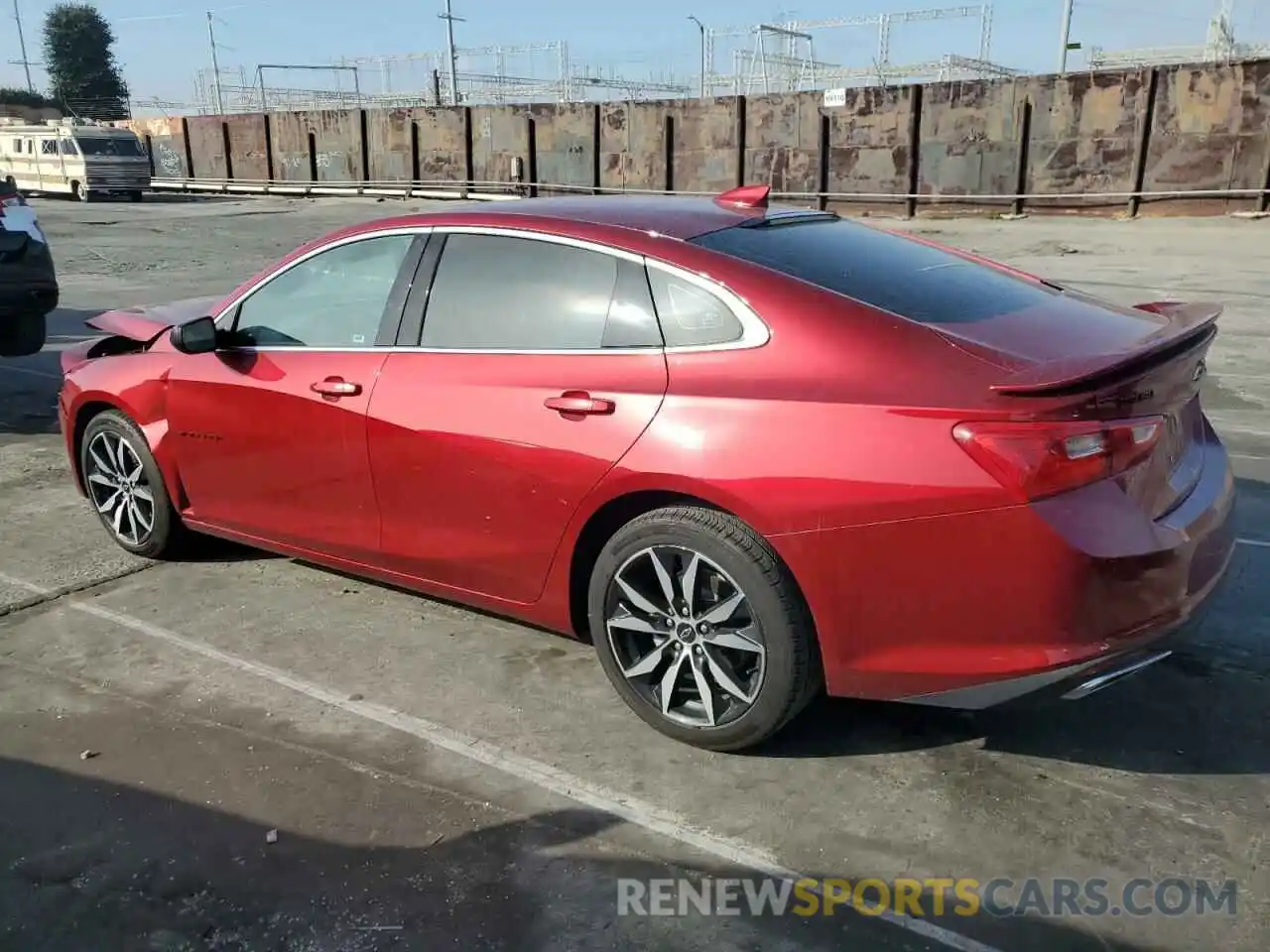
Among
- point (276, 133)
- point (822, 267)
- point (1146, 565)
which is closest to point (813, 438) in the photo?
point (822, 267)

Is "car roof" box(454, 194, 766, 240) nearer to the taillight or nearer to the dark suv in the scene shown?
the taillight

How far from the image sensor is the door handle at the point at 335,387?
157 inches

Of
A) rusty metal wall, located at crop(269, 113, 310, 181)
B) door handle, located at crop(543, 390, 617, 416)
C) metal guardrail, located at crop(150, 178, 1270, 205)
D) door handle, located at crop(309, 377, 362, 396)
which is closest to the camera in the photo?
door handle, located at crop(543, 390, 617, 416)

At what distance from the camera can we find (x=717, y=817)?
302 cm

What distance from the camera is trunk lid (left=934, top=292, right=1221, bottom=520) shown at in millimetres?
2773

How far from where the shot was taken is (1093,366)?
2.84m

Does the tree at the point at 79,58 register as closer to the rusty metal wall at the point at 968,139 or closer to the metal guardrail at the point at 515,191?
the metal guardrail at the point at 515,191

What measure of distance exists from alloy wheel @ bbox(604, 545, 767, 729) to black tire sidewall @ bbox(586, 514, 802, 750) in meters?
0.02

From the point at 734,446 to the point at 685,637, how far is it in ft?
2.12

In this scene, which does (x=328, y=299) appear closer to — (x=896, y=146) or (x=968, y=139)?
(x=968, y=139)

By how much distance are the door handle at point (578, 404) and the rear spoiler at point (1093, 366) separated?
117 centimetres

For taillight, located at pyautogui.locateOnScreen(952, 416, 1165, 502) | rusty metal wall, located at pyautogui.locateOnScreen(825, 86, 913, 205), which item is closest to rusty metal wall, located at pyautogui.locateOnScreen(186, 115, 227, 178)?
rusty metal wall, located at pyautogui.locateOnScreen(825, 86, 913, 205)

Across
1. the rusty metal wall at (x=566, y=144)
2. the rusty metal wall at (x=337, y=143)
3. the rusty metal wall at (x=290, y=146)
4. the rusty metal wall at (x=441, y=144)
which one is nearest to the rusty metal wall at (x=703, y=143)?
the rusty metal wall at (x=566, y=144)

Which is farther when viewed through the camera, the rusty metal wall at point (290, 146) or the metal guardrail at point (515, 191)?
the rusty metal wall at point (290, 146)
